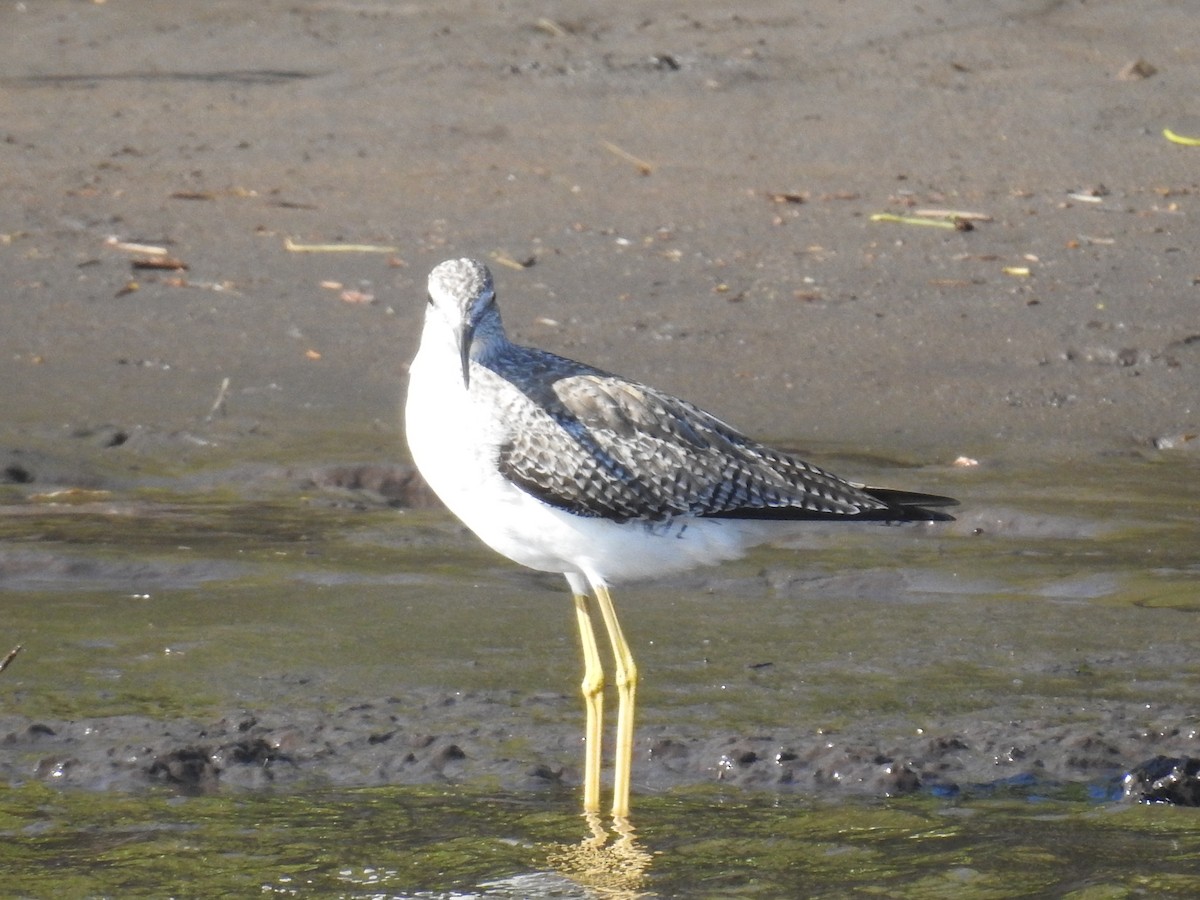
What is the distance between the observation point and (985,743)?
18.6ft

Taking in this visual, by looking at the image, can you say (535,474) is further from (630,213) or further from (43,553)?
(630,213)

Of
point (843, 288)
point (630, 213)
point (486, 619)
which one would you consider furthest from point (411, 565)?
point (630, 213)

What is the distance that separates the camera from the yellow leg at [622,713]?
5488 mm

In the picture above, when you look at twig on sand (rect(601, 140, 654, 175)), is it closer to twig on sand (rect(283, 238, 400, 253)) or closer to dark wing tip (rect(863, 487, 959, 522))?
twig on sand (rect(283, 238, 400, 253))

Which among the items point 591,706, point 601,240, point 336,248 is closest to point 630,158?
point 601,240

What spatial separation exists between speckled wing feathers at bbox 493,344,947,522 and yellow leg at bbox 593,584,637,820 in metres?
0.33

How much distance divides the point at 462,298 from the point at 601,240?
19.5 ft

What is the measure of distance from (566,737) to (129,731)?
135 cm

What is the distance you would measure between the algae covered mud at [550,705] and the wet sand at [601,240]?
0.05 meters

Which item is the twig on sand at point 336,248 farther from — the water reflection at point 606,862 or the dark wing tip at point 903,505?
the water reflection at point 606,862

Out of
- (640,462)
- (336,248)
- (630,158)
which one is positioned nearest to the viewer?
(640,462)

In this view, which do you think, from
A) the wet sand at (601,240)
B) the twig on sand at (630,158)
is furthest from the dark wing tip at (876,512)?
the twig on sand at (630,158)

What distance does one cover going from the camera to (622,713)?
5.61m

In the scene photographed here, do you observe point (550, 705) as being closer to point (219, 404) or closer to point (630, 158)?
point (219, 404)
